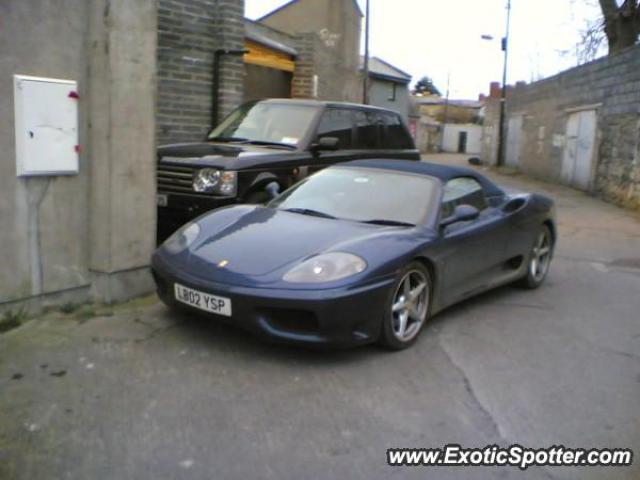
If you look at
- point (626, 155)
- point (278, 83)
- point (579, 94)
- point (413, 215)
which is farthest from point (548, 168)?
point (413, 215)

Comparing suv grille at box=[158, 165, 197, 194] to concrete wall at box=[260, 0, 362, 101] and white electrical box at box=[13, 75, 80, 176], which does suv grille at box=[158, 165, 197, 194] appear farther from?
concrete wall at box=[260, 0, 362, 101]

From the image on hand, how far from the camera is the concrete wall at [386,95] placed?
36938 mm

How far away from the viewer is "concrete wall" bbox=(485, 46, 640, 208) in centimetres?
1471

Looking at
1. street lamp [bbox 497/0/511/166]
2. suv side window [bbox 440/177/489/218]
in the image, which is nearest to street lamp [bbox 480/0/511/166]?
street lamp [bbox 497/0/511/166]

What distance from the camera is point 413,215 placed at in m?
5.22

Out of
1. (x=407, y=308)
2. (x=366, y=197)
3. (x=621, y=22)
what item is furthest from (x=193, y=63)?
(x=621, y=22)

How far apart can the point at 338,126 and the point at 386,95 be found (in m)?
31.0

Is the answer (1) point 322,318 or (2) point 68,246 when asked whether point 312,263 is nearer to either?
(1) point 322,318

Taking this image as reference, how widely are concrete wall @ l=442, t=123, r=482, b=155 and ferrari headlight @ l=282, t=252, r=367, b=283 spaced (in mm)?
52462

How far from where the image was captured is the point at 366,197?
215 inches

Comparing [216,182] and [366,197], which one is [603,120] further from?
[366,197]

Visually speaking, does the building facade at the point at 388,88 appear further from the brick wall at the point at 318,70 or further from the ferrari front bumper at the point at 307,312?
the ferrari front bumper at the point at 307,312

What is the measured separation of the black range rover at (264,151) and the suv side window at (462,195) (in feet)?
5.38

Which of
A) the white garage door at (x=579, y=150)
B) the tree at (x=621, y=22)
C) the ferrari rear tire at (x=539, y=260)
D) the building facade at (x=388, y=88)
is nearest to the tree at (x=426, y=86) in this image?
the building facade at (x=388, y=88)
